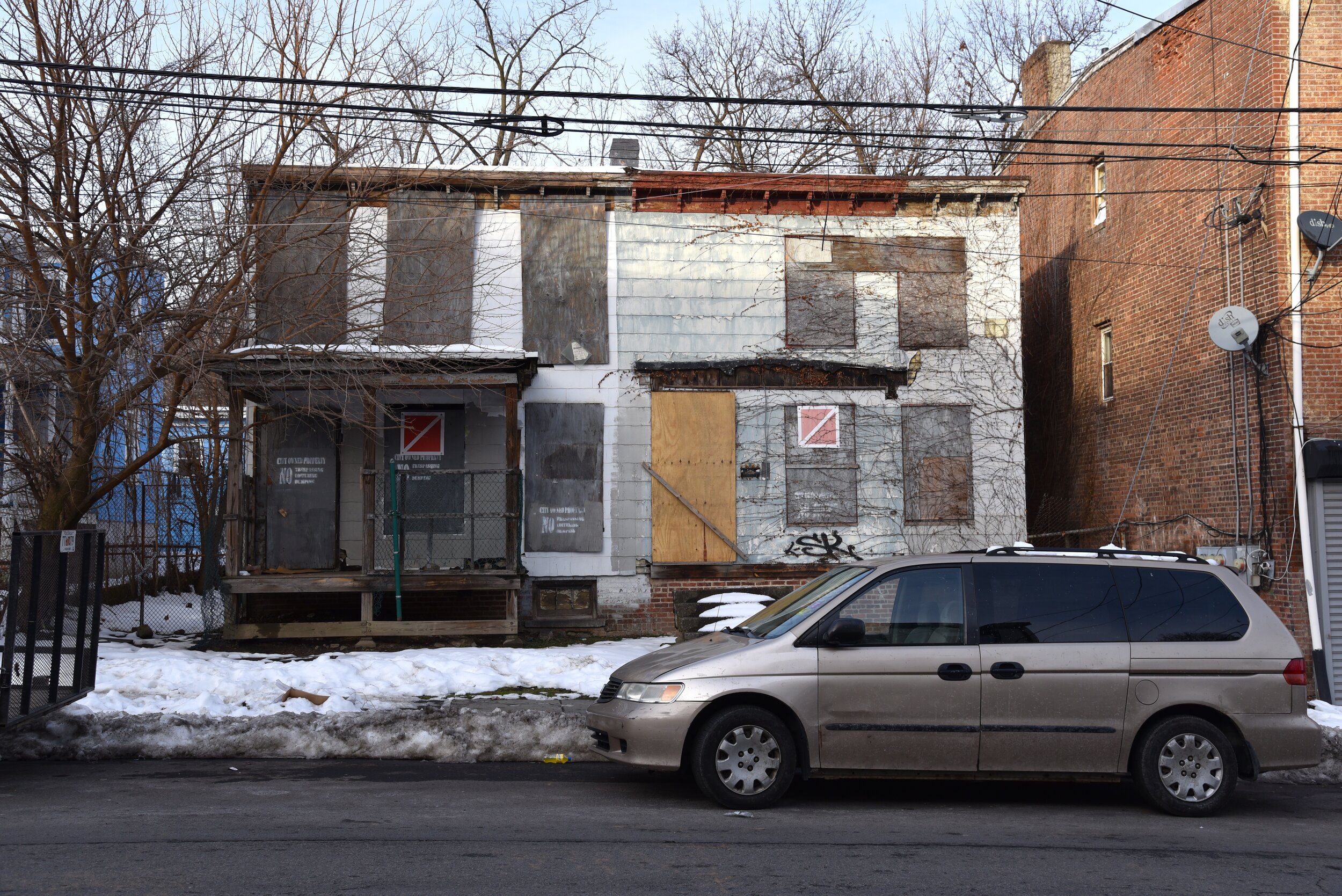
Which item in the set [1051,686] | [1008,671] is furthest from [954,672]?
[1051,686]

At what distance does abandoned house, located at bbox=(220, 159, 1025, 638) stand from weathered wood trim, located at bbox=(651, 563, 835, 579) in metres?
0.03

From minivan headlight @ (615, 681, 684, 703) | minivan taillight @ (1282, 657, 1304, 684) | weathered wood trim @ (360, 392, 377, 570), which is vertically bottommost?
minivan headlight @ (615, 681, 684, 703)

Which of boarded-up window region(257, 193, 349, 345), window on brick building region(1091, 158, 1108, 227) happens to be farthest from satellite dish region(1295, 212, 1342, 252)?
boarded-up window region(257, 193, 349, 345)

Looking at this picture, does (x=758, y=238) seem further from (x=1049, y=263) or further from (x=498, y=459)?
(x=1049, y=263)

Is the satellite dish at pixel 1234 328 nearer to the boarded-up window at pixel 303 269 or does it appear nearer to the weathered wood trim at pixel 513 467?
the weathered wood trim at pixel 513 467

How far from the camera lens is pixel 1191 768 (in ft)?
24.0

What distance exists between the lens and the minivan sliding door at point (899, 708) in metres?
7.18

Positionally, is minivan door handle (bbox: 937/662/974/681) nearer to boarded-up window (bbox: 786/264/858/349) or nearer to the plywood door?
the plywood door

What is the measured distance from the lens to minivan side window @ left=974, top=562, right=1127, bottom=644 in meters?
7.41

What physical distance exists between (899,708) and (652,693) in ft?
5.29

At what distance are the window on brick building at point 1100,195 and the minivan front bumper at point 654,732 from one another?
1397 cm

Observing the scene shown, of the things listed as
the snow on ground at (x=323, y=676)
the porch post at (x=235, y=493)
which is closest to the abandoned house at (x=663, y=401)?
the porch post at (x=235, y=493)

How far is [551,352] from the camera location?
1644 centimetres

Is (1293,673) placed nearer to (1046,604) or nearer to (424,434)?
(1046,604)
